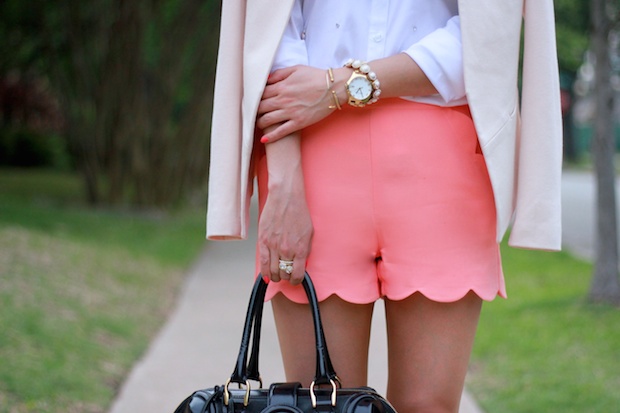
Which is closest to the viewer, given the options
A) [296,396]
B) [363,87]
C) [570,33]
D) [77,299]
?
[296,396]

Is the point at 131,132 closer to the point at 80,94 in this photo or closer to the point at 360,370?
the point at 80,94

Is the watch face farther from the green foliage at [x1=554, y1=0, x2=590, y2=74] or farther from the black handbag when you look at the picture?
the green foliage at [x1=554, y1=0, x2=590, y2=74]

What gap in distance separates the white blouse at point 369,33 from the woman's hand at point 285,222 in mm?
216

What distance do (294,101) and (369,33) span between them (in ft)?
0.70

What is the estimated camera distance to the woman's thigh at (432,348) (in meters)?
1.81

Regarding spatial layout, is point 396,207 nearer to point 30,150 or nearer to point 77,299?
point 77,299

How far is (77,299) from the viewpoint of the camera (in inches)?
254

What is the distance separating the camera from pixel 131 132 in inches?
574

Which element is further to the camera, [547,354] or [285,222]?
[547,354]

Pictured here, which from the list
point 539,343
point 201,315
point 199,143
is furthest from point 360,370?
point 199,143

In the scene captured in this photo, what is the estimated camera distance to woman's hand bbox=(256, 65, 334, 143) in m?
1.78

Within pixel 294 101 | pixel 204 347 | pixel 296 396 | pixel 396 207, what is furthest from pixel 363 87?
pixel 204 347

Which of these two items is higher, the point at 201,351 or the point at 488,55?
the point at 488,55

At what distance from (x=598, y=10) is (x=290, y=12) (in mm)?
5129
